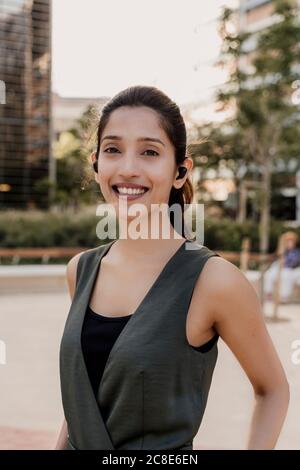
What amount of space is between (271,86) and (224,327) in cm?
1513

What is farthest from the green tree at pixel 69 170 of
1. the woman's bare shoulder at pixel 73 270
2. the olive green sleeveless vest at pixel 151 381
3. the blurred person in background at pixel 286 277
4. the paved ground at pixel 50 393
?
the olive green sleeveless vest at pixel 151 381

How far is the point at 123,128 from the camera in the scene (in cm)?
153

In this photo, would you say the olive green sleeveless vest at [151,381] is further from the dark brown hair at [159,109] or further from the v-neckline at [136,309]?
the dark brown hair at [159,109]

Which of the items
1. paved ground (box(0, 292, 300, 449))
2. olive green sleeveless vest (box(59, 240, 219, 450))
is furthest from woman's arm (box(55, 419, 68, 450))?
paved ground (box(0, 292, 300, 449))

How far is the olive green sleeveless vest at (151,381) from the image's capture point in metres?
1.35

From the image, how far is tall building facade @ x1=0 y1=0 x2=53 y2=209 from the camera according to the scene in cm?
4653

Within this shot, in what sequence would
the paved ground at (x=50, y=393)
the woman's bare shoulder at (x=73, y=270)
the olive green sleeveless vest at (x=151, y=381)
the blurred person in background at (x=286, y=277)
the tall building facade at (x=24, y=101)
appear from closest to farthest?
the olive green sleeveless vest at (x=151, y=381) < the woman's bare shoulder at (x=73, y=270) < the paved ground at (x=50, y=393) < the blurred person in background at (x=286, y=277) < the tall building facade at (x=24, y=101)

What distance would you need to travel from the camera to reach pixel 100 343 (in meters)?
1.43

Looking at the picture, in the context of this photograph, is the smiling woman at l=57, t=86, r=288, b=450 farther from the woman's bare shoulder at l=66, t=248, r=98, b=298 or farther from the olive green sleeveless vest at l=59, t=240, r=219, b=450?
the woman's bare shoulder at l=66, t=248, r=98, b=298

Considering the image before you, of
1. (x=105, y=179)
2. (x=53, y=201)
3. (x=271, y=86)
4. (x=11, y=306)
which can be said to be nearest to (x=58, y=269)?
(x=11, y=306)

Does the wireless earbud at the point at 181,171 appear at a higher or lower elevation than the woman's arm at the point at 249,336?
higher

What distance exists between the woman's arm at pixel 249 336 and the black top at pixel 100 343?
6 centimetres

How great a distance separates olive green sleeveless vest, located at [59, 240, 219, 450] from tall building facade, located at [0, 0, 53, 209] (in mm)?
45101

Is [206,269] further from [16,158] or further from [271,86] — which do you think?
[16,158]
